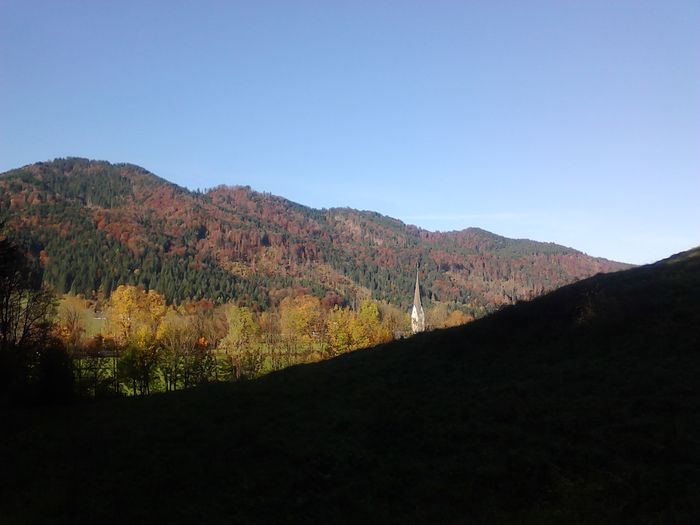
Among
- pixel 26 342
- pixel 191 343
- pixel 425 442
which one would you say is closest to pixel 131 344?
pixel 191 343

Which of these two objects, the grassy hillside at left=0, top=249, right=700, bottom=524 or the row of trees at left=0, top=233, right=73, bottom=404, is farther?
the row of trees at left=0, top=233, right=73, bottom=404

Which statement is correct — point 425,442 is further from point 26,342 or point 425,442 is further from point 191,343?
point 191,343

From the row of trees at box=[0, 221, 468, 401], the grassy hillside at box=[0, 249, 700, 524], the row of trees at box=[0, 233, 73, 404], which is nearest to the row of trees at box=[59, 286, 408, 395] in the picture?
the row of trees at box=[0, 221, 468, 401]

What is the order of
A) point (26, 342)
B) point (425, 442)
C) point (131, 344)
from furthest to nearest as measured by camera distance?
1. point (131, 344)
2. point (26, 342)
3. point (425, 442)

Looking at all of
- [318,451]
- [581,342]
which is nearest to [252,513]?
[318,451]

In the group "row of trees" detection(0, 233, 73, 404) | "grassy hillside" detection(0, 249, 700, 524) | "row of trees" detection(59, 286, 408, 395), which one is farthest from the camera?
"row of trees" detection(59, 286, 408, 395)

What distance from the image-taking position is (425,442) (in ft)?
38.7

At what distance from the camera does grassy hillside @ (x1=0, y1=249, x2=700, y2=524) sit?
8750mm

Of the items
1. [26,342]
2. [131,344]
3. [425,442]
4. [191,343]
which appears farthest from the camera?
[191,343]

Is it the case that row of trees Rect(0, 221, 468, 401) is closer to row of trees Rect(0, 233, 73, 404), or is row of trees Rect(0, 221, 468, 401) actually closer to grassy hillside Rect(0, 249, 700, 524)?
row of trees Rect(0, 233, 73, 404)

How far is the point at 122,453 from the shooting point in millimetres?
12250

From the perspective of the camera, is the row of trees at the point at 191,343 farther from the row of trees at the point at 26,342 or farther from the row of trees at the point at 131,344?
the row of trees at the point at 26,342

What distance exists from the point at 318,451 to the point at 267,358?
185 feet

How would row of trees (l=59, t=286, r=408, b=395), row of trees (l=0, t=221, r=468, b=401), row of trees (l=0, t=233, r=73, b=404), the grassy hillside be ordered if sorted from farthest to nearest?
row of trees (l=59, t=286, r=408, b=395) < row of trees (l=0, t=221, r=468, b=401) < row of trees (l=0, t=233, r=73, b=404) < the grassy hillside
